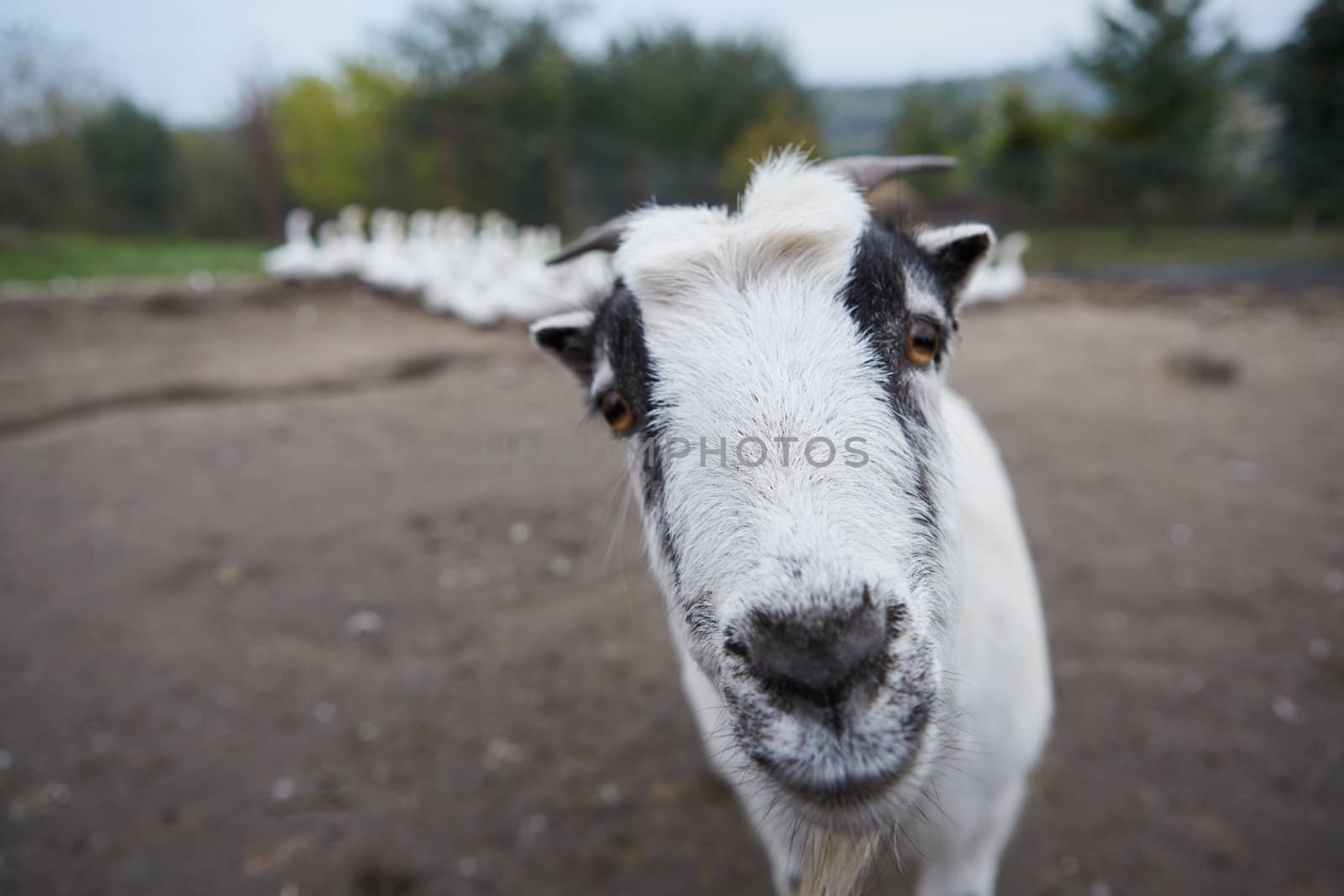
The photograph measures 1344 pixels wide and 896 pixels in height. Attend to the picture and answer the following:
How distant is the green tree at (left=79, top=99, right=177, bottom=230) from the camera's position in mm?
20844

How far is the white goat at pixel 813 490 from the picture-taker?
1424mm

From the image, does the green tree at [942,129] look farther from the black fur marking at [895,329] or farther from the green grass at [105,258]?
the black fur marking at [895,329]

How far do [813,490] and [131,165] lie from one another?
29.1 meters

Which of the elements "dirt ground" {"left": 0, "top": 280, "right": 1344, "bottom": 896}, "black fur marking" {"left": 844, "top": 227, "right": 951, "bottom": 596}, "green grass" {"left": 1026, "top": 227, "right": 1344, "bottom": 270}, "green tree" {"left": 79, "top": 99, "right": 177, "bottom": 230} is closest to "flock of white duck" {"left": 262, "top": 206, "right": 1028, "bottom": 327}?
"dirt ground" {"left": 0, "top": 280, "right": 1344, "bottom": 896}

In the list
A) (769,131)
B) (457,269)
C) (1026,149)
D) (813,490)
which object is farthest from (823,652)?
(1026,149)

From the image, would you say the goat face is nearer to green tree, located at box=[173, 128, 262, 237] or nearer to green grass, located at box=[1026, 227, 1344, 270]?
green grass, located at box=[1026, 227, 1344, 270]

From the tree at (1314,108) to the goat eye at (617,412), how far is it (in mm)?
29073

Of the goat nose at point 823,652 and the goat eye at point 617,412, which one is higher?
the goat eye at point 617,412

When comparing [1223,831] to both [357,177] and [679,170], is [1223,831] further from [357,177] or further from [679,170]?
[357,177]

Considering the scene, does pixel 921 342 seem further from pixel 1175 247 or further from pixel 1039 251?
pixel 1175 247

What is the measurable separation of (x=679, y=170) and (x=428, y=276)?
33.1 ft

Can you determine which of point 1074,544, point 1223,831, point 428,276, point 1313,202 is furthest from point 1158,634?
point 1313,202

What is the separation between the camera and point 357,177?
32094 mm

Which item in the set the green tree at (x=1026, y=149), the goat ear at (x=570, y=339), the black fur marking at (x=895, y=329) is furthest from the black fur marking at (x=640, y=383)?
the green tree at (x=1026, y=149)
